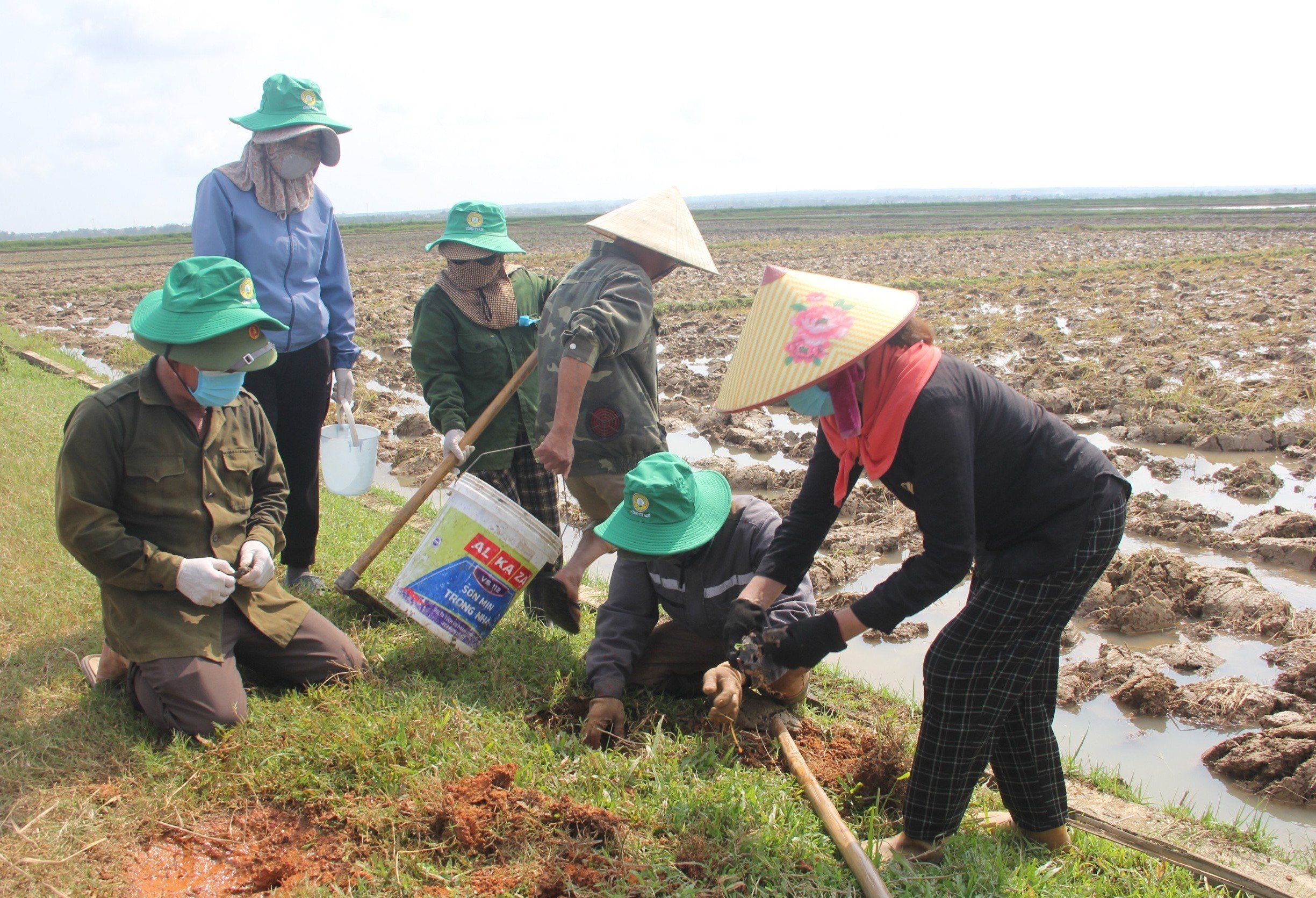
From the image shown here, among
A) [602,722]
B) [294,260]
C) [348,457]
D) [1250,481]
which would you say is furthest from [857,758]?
[1250,481]

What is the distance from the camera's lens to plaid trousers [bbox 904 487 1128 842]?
7.04 feet

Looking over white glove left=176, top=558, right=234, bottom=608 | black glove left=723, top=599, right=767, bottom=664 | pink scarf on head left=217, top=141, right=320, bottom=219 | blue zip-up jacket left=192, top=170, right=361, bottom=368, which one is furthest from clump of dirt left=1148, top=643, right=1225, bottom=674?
pink scarf on head left=217, top=141, right=320, bottom=219

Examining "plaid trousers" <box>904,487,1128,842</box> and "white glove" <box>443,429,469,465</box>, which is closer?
"plaid trousers" <box>904,487,1128,842</box>

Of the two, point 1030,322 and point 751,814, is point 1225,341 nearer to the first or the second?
point 1030,322

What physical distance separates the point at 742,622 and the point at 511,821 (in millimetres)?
805

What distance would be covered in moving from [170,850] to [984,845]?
7.10 ft

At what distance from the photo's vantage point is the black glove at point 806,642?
2.14 metres

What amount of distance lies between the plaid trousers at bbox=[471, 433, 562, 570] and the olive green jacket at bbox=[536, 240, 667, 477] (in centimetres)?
48

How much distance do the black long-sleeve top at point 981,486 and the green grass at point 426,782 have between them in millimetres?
741

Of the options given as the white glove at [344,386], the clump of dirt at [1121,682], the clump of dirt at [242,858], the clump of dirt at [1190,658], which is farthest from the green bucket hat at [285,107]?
the clump of dirt at [1190,658]

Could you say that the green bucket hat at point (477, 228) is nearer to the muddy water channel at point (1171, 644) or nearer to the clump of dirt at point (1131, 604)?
the muddy water channel at point (1171, 644)

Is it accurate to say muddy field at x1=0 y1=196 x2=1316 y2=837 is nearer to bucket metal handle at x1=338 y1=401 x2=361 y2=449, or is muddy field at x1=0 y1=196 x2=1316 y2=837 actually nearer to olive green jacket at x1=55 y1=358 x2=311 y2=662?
olive green jacket at x1=55 y1=358 x2=311 y2=662

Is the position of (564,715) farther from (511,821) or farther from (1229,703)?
(1229,703)

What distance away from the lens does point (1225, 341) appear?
9.86m
